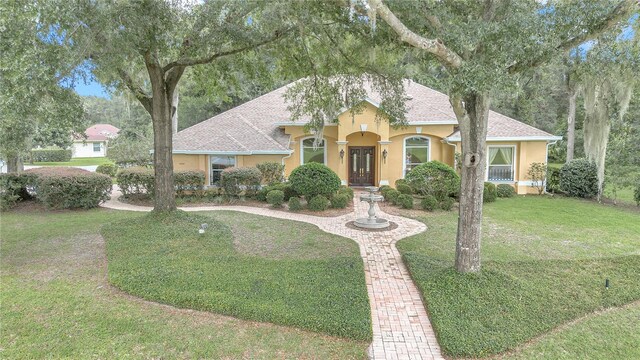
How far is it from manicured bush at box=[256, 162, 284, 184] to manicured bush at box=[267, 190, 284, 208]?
2.14m

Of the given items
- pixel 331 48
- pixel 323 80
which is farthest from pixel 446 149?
pixel 331 48

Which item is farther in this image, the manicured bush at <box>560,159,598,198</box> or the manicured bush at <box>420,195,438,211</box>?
the manicured bush at <box>560,159,598,198</box>

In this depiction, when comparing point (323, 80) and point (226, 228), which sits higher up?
point (323, 80)

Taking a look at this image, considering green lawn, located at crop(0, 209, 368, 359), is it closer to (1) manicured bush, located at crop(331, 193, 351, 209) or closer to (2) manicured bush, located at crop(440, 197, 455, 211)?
(1) manicured bush, located at crop(331, 193, 351, 209)

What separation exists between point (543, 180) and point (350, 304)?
14985 millimetres

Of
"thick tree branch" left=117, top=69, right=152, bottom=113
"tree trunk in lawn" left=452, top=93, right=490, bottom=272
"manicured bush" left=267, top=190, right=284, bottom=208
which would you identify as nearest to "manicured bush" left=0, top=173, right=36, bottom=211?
"thick tree branch" left=117, top=69, right=152, bottom=113

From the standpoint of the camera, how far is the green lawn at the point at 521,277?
509 cm

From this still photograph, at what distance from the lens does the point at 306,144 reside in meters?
18.0

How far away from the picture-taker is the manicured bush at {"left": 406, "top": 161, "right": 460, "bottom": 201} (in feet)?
44.4

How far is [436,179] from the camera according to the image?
13672 millimetres

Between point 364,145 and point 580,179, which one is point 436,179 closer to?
point 364,145

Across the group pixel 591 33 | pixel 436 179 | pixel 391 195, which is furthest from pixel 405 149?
pixel 591 33

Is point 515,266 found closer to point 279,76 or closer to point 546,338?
point 546,338

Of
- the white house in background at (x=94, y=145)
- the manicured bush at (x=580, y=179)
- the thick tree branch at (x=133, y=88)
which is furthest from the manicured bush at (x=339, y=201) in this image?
the white house in background at (x=94, y=145)
